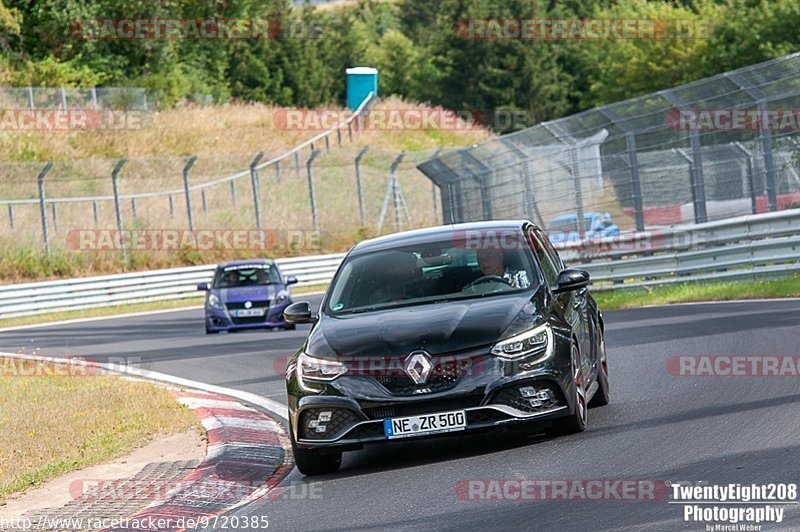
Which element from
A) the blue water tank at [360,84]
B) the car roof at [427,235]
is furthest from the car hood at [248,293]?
the blue water tank at [360,84]

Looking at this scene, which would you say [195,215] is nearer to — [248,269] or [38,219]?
[38,219]

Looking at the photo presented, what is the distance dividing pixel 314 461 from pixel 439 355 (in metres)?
1.11

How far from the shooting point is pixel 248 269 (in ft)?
83.3

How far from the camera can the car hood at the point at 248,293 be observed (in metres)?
23.9

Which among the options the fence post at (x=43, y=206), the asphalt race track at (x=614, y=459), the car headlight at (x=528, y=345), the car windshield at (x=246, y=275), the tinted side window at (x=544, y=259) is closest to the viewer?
the asphalt race track at (x=614, y=459)

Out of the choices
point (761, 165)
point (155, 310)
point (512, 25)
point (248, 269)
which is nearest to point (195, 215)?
point (155, 310)

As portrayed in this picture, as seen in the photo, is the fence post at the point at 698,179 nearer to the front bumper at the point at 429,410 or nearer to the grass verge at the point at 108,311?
the front bumper at the point at 429,410

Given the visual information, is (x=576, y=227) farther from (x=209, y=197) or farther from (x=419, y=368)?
(x=209, y=197)

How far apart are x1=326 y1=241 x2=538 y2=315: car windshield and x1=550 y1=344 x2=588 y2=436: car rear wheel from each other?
2.32ft

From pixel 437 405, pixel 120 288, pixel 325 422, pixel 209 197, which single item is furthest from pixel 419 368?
pixel 209 197

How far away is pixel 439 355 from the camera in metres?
8.55

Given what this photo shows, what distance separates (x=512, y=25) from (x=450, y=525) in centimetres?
8503

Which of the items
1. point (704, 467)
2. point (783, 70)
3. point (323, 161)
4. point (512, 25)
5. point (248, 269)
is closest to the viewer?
point (704, 467)

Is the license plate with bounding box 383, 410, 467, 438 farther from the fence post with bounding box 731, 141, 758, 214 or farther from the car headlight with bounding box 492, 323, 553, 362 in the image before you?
the fence post with bounding box 731, 141, 758, 214
